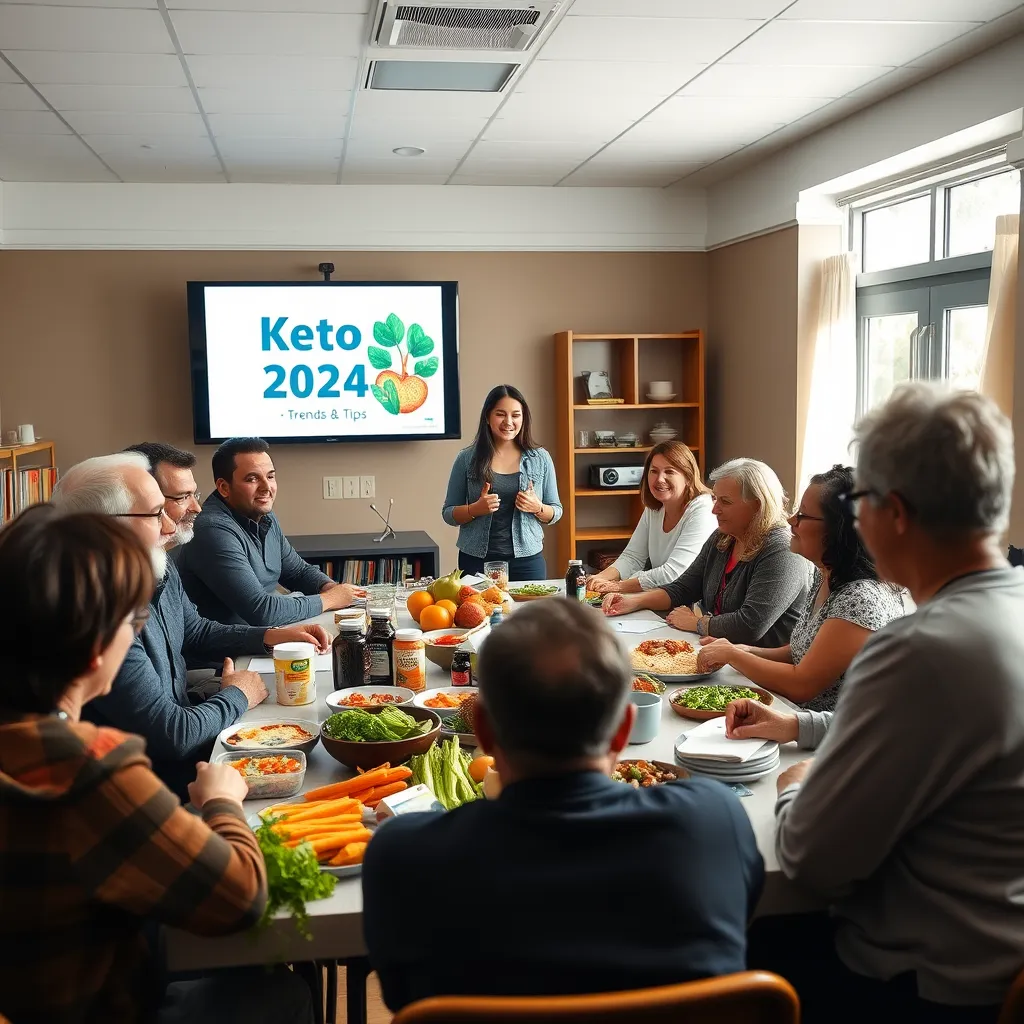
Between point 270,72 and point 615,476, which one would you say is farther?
point 615,476

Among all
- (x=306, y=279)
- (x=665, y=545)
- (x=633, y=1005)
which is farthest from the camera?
(x=306, y=279)

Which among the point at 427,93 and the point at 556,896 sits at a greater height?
the point at 427,93

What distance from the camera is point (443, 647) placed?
257cm

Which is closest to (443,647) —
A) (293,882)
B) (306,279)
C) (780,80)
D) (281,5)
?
(293,882)

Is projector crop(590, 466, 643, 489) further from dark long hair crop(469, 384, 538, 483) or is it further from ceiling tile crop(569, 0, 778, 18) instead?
ceiling tile crop(569, 0, 778, 18)

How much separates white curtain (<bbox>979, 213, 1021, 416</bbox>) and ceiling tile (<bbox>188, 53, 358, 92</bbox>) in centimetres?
232

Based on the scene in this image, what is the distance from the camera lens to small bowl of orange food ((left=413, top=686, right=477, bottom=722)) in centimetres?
210

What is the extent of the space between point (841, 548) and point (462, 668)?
860 mm

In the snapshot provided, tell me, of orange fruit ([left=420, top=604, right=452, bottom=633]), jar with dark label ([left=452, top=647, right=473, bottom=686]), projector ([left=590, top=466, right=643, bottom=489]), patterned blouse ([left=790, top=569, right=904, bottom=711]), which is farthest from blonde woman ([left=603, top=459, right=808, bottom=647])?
projector ([left=590, top=466, right=643, bottom=489])

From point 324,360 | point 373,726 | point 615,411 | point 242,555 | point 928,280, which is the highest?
point 928,280

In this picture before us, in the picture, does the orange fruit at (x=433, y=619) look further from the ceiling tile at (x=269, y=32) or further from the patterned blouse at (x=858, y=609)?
the ceiling tile at (x=269, y=32)

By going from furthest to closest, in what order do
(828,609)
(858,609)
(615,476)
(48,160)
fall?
(615,476), (48,160), (828,609), (858,609)

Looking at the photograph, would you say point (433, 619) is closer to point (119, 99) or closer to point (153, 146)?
point (119, 99)

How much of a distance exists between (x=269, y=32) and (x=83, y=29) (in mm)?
554
